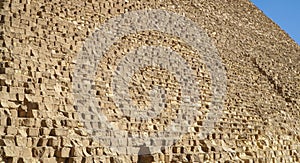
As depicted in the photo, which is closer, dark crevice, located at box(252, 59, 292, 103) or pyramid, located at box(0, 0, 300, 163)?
pyramid, located at box(0, 0, 300, 163)

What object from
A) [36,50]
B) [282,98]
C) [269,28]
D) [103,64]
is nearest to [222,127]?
[103,64]

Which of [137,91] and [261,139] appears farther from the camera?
[261,139]

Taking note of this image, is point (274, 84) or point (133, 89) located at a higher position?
point (274, 84)

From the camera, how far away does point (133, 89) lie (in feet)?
22.4

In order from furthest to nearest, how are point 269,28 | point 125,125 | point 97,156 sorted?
point 269,28, point 125,125, point 97,156

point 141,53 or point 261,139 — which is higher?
point 141,53

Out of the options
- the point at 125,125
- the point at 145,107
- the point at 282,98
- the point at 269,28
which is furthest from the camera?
the point at 269,28

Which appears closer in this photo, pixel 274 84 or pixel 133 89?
pixel 133 89

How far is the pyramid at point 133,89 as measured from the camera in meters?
4.80

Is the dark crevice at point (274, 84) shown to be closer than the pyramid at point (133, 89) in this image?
No

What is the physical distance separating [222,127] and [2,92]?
12.2 ft

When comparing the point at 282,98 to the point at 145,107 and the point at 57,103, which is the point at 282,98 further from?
the point at 57,103

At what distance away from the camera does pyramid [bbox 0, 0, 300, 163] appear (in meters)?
4.80

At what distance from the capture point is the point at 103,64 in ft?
22.3
